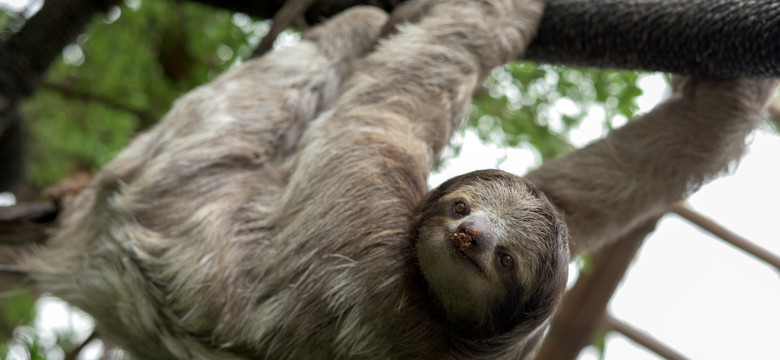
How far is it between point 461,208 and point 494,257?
28 cm

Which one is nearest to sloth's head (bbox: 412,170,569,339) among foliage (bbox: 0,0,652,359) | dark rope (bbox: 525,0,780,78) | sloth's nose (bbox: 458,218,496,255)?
sloth's nose (bbox: 458,218,496,255)

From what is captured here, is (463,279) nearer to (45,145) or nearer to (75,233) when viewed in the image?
(75,233)

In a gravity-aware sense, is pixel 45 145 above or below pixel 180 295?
below

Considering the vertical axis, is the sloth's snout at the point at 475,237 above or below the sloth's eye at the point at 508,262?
Answer: above

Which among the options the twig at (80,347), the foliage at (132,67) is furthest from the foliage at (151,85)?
the twig at (80,347)

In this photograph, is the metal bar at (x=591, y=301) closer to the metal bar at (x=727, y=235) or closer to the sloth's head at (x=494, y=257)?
the metal bar at (x=727, y=235)

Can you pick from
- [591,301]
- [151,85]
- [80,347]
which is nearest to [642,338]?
[591,301]

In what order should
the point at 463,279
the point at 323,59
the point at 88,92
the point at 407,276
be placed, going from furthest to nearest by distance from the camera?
the point at 88,92 → the point at 323,59 → the point at 407,276 → the point at 463,279

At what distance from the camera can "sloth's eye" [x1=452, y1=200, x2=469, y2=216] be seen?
3.09 m

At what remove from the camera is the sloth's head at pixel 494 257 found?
116 inches

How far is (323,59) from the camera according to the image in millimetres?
4641

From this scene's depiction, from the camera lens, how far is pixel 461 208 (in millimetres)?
3105

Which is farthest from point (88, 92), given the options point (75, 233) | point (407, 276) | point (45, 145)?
point (407, 276)

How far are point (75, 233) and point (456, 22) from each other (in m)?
2.92
